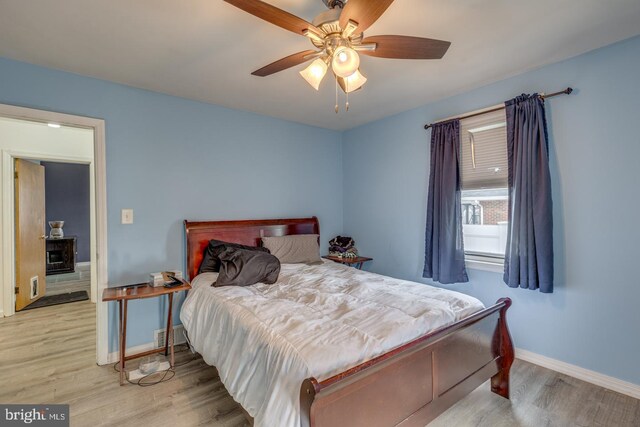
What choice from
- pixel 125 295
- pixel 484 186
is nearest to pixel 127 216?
pixel 125 295

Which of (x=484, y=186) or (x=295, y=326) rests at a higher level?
(x=484, y=186)

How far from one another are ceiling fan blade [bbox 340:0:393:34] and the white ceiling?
445mm

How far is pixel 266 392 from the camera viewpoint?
4.55 ft

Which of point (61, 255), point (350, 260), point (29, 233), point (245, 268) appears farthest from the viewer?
point (61, 255)

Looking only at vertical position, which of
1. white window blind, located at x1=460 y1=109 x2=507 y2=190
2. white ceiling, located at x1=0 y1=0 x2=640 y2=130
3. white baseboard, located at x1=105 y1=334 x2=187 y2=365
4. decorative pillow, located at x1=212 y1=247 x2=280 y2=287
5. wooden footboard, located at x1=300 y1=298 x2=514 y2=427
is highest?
white ceiling, located at x1=0 y1=0 x2=640 y2=130

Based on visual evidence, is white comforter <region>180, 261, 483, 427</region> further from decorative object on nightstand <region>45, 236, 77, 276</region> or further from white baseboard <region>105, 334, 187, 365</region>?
decorative object on nightstand <region>45, 236, 77, 276</region>

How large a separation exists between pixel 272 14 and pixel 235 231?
2308 mm

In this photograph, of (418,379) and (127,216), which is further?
(127,216)

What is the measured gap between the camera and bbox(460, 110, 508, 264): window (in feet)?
9.07

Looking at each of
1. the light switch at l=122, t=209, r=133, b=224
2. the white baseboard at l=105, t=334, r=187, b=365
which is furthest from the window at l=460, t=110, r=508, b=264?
the light switch at l=122, t=209, r=133, b=224

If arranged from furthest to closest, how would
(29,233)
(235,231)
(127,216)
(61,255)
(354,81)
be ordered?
(61,255)
(29,233)
(235,231)
(127,216)
(354,81)

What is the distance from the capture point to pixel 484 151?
9.41ft

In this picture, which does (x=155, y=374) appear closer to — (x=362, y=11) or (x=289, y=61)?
(x=289, y=61)

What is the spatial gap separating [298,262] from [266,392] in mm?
1971
